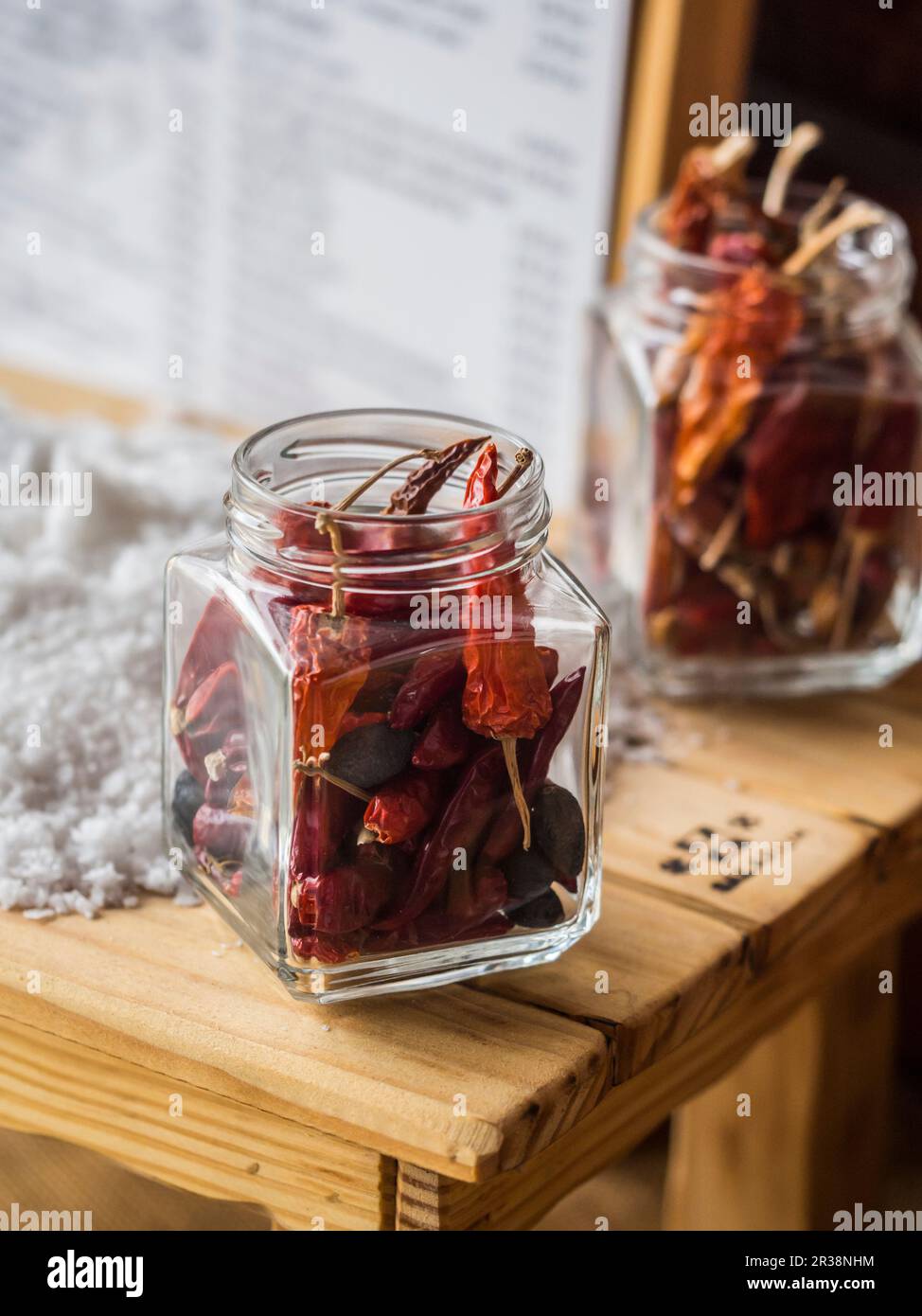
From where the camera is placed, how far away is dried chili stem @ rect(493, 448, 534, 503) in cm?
55

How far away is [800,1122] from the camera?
0.97 metres

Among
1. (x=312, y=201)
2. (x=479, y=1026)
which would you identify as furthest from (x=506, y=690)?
(x=312, y=201)

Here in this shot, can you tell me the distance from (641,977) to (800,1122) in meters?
0.42

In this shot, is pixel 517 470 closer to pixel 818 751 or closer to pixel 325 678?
pixel 325 678

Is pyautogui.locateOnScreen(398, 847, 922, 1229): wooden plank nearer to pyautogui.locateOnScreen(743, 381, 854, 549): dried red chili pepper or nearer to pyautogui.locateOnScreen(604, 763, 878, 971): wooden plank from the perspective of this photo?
pyautogui.locateOnScreen(604, 763, 878, 971): wooden plank

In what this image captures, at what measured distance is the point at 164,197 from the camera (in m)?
1.18

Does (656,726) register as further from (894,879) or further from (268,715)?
(268,715)

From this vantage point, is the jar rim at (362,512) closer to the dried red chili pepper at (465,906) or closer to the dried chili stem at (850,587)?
the dried red chili pepper at (465,906)

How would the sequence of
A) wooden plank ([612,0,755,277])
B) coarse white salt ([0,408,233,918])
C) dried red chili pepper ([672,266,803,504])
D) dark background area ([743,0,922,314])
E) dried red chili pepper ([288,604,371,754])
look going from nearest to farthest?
1. dried red chili pepper ([288,604,371,754])
2. coarse white salt ([0,408,233,918])
3. dried red chili pepper ([672,266,803,504])
4. wooden plank ([612,0,755,277])
5. dark background area ([743,0,922,314])

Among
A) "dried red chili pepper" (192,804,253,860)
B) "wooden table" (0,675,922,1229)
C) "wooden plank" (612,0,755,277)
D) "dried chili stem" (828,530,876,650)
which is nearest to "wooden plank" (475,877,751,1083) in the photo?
"wooden table" (0,675,922,1229)

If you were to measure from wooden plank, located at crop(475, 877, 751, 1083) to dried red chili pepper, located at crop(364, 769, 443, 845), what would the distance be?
100 mm

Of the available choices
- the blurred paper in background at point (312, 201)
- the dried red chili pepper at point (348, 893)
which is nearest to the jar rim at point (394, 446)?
the dried red chili pepper at point (348, 893)
